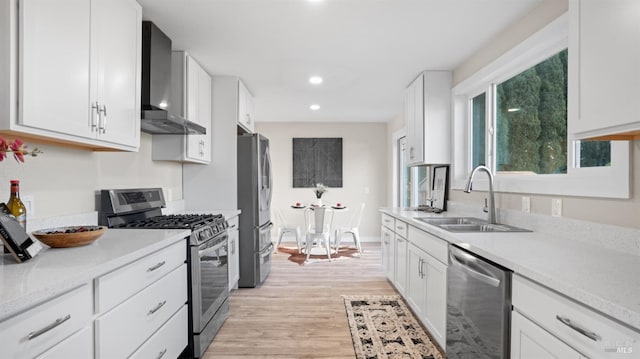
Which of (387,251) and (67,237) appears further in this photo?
(387,251)

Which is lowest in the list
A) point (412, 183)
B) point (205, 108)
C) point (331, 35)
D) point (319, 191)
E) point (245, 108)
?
point (319, 191)

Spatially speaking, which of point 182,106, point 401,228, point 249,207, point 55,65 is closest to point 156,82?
point 182,106

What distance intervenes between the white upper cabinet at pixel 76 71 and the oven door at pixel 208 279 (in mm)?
833

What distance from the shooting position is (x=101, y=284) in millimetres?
1286

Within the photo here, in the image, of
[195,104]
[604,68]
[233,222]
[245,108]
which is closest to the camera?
[604,68]

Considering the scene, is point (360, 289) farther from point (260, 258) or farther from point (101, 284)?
point (101, 284)

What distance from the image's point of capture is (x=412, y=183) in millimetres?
5348

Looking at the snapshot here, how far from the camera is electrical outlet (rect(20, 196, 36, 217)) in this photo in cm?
166

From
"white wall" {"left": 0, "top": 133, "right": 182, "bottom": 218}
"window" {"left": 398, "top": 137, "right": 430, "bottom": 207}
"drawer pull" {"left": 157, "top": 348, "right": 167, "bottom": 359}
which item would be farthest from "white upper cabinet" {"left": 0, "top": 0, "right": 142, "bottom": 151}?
"window" {"left": 398, "top": 137, "right": 430, "bottom": 207}

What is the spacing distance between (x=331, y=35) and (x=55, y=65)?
1838 mm

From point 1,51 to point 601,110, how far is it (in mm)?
2268

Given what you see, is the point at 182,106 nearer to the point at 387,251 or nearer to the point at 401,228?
the point at 401,228

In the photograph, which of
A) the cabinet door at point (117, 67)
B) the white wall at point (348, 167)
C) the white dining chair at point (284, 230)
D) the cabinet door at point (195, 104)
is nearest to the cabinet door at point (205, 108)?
the cabinet door at point (195, 104)

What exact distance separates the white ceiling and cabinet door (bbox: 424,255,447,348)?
5.62ft
